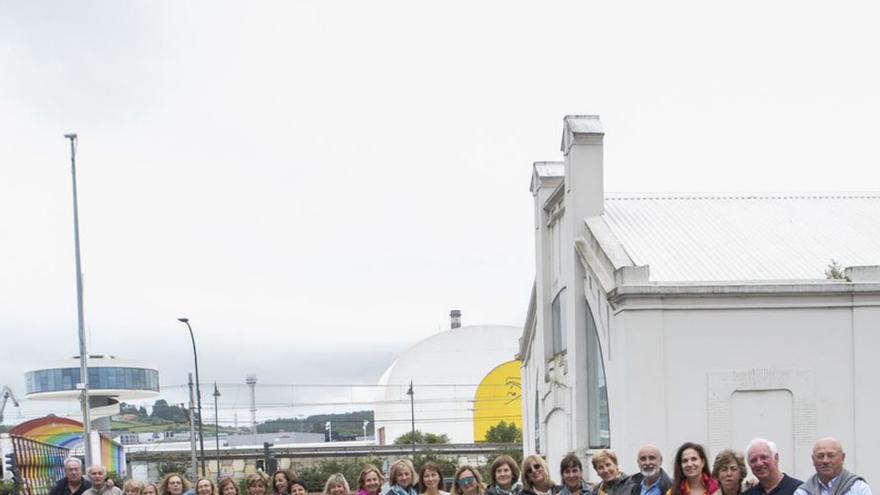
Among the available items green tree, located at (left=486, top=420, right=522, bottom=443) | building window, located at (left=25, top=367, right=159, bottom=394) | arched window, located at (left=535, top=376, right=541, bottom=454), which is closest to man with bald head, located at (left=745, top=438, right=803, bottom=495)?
arched window, located at (left=535, top=376, right=541, bottom=454)

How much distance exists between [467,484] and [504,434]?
7449cm

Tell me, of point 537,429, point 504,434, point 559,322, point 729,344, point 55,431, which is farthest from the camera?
point 504,434

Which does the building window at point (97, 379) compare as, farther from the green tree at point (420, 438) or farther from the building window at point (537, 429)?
the building window at point (537, 429)

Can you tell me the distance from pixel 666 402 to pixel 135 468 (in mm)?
58659

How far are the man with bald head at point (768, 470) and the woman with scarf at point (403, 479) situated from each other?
4.36 meters

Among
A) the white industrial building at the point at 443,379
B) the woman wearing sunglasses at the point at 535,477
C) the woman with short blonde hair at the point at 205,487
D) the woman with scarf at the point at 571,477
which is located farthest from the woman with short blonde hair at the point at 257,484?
the white industrial building at the point at 443,379

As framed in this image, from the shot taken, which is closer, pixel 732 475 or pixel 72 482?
pixel 732 475

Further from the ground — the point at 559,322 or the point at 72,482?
the point at 559,322

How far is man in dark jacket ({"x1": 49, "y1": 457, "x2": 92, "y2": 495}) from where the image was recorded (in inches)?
596

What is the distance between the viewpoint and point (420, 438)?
90938 millimetres

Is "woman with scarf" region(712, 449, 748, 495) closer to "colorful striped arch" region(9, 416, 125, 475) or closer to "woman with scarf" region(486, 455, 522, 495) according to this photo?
"woman with scarf" region(486, 455, 522, 495)

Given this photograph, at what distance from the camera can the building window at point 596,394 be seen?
3164 centimetres

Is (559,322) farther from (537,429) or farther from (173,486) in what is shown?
(173,486)

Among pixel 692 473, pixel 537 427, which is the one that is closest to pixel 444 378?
pixel 537 427
